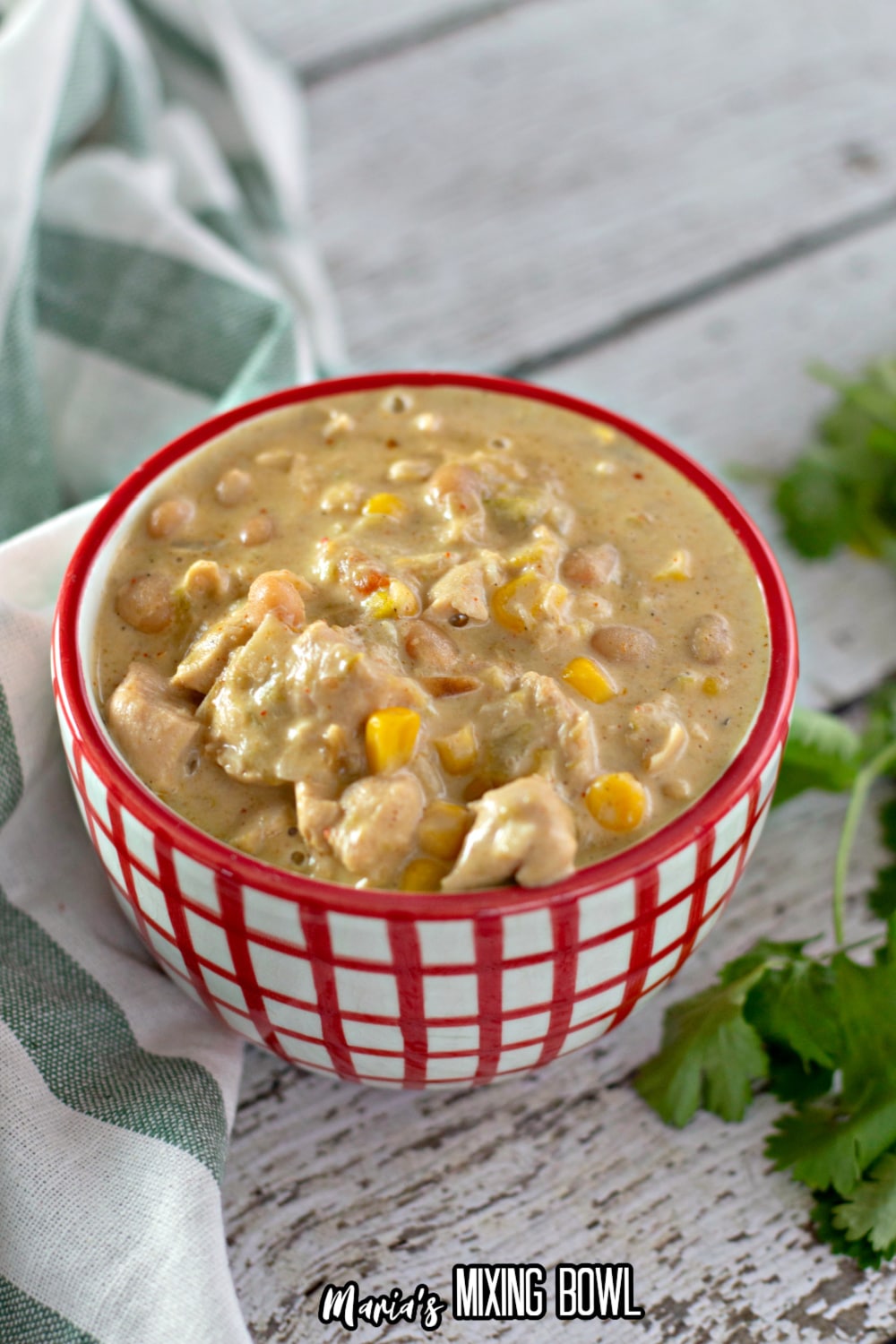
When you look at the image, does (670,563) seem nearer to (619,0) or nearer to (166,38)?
(166,38)

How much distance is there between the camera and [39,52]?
9.16 ft

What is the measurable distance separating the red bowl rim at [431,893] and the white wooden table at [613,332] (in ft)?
2.08

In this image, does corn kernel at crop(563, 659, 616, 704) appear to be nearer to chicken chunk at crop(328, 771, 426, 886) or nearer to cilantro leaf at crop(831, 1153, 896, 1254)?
chicken chunk at crop(328, 771, 426, 886)

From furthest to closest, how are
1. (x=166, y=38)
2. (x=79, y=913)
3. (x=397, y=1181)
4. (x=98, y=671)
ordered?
(x=166, y=38), (x=79, y=913), (x=397, y=1181), (x=98, y=671)

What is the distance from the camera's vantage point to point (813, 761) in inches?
95.8

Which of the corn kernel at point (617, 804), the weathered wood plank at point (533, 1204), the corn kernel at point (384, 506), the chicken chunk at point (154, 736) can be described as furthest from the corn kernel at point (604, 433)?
the weathered wood plank at point (533, 1204)

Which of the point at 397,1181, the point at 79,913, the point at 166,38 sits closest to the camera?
the point at 397,1181

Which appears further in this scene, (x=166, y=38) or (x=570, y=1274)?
(x=166, y=38)

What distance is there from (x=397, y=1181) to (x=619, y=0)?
148 inches

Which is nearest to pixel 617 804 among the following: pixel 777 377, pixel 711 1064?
pixel 711 1064

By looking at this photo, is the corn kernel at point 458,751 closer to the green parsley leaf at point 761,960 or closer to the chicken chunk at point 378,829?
the chicken chunk at point 378,829

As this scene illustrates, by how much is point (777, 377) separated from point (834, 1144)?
2016 mm

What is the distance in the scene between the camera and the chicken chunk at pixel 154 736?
1.80 metres

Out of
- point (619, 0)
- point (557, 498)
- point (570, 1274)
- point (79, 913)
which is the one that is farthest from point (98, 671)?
point (619, 0)
